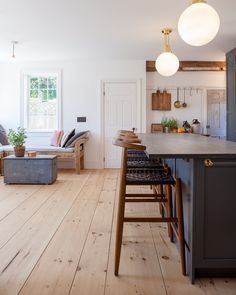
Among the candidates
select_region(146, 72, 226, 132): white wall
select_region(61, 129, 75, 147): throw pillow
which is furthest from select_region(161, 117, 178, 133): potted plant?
select_region(61, 129, 75, 147): throw pillow

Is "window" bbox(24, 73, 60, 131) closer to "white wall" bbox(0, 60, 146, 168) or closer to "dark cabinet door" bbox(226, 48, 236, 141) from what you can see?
"white wall" bbox(0, 60, 146, 168)

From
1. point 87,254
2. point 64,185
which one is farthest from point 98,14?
point 87,254

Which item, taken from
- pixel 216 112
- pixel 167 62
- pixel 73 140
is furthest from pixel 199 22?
pixel 216 112

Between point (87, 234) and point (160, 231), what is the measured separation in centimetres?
67

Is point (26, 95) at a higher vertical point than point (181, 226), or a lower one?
higher

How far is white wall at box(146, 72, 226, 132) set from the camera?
6.91m

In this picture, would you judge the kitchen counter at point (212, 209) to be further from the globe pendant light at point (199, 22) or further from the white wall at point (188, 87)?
the white wall at point (188, 87)

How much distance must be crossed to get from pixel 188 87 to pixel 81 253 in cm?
536

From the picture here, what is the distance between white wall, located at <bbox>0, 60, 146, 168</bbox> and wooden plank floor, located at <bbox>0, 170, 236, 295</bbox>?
2.92m

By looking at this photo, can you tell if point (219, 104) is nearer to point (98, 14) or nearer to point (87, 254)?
point (98, 14)

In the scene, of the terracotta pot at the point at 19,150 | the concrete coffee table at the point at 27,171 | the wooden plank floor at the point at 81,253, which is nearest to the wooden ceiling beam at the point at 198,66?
the concrete coffee table at the point at 27,171

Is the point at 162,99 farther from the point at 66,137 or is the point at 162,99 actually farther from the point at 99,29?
the point at 99,29

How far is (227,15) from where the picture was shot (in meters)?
3.97

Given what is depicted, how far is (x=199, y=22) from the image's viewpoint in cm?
255
